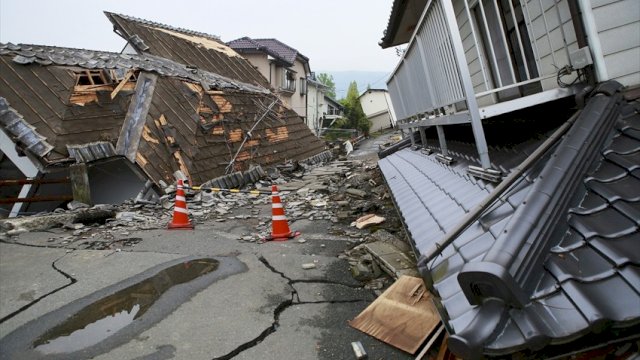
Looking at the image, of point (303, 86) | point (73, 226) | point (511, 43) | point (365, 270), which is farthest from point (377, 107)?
point (365, 270)

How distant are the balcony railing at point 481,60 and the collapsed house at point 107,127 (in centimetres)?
750

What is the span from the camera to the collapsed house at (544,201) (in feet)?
5.33

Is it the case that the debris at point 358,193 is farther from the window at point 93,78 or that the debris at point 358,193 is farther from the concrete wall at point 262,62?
the concrete wall at point 262,62

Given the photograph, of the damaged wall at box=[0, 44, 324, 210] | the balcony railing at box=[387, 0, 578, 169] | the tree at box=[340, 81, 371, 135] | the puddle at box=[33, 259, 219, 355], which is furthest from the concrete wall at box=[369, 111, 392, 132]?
the puddle at box=[33, 259, 219, 355]

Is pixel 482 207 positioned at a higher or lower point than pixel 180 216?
lower

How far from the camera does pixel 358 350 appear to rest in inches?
124

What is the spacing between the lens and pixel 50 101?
31.3ft

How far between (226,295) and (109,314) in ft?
4.07

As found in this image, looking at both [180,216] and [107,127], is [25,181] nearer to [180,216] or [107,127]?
[107,127]

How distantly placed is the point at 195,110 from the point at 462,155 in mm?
10031

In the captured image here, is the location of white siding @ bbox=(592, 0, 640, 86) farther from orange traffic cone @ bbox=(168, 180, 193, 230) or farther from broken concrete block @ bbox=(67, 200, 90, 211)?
broken concrete block @ bbox=(67, 200, 90, 211)

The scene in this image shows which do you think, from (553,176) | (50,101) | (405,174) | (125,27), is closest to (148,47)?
(125,27)

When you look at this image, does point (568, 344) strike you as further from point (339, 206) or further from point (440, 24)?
point (339, 206)

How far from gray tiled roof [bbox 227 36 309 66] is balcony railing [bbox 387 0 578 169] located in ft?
85.0
